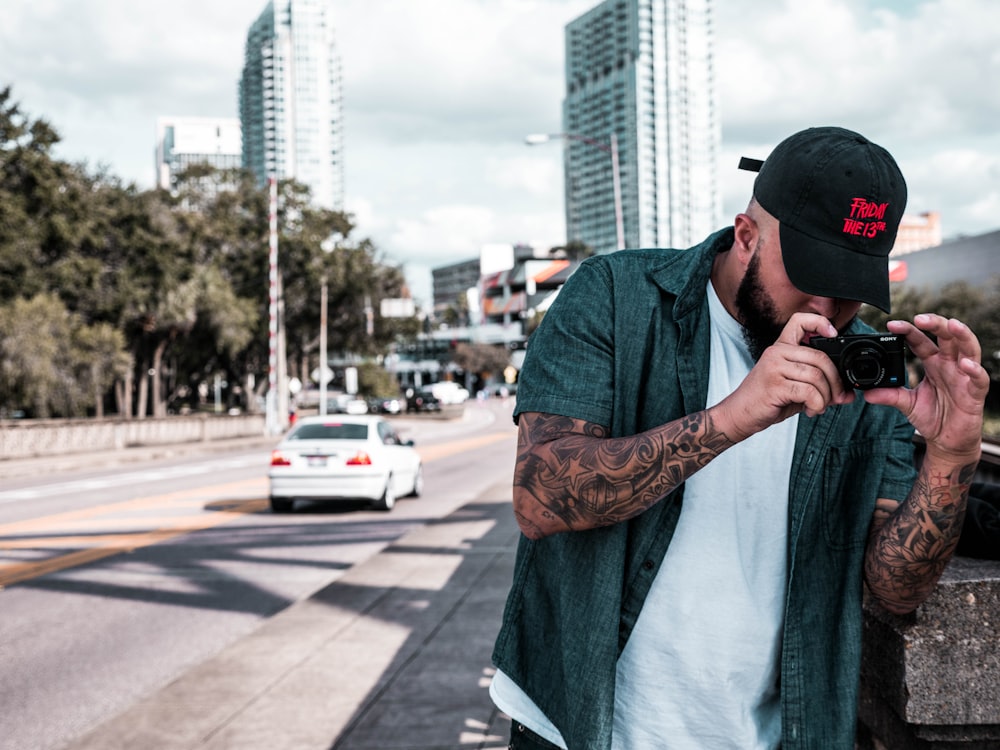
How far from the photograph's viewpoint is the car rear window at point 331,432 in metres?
15.8

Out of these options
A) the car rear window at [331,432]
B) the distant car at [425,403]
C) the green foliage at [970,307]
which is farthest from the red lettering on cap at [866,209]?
the distant car at [425,403]

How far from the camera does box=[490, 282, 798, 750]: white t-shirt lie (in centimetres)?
178

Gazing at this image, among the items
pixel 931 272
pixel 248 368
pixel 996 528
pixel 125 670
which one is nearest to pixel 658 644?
pixel 996 528

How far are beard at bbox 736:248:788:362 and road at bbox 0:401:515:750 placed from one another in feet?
15.5

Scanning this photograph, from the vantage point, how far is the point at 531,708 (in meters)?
1.95

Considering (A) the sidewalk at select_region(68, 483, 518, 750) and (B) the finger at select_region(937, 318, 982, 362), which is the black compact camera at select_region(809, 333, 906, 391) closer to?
(B) the finger at select_region(937, 318, 982, 362)

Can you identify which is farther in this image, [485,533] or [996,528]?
[485,533]

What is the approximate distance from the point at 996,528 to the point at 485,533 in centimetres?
875

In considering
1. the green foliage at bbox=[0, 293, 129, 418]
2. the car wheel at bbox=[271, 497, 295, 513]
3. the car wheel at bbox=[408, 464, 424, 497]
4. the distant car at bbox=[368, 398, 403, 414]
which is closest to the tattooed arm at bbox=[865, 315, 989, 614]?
the car wheel at bbox=[271, 497, 295, 513]

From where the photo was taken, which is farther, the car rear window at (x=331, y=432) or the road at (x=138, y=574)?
the car rear window at (x=331, y=432)

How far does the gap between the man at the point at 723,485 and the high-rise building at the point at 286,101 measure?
102 meters

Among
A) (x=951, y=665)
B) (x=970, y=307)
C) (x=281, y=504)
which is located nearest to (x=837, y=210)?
(x=951, y=665)

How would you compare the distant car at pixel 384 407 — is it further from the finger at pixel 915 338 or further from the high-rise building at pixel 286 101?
the finger at pixel 915 338

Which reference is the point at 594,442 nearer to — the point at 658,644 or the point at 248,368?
the point at 658,644
